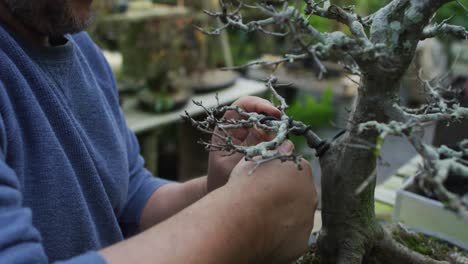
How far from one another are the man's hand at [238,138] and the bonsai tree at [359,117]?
0.03 m

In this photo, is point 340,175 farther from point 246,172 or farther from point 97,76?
point 97,76

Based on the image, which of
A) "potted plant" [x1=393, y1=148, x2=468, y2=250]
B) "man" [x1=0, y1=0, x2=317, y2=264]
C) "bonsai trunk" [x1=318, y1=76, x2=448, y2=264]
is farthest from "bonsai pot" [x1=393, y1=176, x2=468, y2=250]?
"man" [x1=0, y1=0, x2=317, y2=264]

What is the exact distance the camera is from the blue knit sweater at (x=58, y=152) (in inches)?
27.9

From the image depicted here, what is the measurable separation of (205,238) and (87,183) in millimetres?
326

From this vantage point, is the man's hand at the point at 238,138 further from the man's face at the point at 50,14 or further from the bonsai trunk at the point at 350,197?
the man's face at the point at 50,14

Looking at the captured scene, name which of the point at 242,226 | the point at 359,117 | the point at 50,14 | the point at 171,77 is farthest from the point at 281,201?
the point at 171,77

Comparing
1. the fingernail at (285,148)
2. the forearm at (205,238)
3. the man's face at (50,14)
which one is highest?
the man's face at (50,14)

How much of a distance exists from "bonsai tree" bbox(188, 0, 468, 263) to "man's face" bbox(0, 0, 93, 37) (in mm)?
277

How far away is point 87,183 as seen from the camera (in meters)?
0.83

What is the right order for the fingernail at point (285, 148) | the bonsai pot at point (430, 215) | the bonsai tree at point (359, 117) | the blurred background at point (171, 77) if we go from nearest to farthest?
1. the bonsai tree at point (359, 117)
2. the fingernail at point (285, 148)
3. the bonsai pot at point (430, 215)
4. the blurred background at point (171, 77)

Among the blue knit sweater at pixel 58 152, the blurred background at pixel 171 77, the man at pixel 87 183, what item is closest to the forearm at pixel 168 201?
the man at pixel 87 183

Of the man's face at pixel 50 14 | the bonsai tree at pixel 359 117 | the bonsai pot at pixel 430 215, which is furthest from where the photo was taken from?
the bonsai pot at pixel 430 215

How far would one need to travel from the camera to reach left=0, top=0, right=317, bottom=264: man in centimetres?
59

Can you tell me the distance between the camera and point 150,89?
8.12 ft
